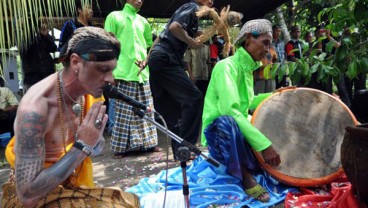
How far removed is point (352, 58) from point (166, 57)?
6.44 feet

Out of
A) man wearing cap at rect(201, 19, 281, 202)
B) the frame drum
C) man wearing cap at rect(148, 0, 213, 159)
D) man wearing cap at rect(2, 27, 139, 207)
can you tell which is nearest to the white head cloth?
man wearing cap at rect(201, 19, 281, 202)

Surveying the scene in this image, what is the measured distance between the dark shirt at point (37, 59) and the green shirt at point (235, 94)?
3.72 metres

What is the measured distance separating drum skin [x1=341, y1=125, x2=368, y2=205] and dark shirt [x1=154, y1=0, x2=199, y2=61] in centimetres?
196

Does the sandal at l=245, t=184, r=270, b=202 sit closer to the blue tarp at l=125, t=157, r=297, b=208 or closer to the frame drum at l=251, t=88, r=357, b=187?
the blue tarp at l=125, t=157, r=297, b=208

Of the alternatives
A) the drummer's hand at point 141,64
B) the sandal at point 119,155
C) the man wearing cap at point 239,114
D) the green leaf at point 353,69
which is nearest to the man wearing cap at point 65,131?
the man wearing cap at point 239,114

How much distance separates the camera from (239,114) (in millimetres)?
2748

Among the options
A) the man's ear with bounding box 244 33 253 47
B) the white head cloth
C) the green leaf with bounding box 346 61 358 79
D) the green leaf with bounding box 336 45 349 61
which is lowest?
the green leaf with bounding box 346 61 358 79

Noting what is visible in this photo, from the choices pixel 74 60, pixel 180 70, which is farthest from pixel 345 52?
pixel 180 70

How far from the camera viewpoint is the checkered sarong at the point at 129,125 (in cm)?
434

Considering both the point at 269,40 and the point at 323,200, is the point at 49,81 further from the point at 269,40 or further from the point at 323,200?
the point at 323,200

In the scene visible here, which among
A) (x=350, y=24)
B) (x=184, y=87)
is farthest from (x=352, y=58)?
(x=184, y=87)

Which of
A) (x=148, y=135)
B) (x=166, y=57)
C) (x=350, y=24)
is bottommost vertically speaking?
(x=148, y=135)

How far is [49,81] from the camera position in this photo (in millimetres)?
1694

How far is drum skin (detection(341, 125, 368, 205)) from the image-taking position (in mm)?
2160
